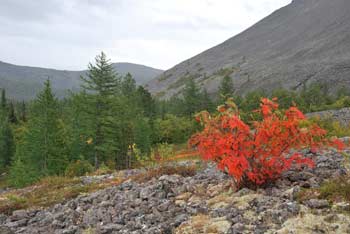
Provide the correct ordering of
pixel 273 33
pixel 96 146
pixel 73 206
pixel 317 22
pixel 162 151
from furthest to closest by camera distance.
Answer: pixel 273 33, pixel 317 22, pixel 96 146, pixel 162 151, pixel 73 206

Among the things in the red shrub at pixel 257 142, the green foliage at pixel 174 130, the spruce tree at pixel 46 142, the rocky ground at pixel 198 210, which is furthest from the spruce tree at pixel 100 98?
the green foliage at pixel 174 130

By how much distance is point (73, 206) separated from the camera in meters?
11.1

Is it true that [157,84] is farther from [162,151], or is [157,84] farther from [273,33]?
[162,151]

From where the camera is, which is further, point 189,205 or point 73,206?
point 73,206

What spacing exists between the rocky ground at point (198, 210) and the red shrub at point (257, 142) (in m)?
0.46

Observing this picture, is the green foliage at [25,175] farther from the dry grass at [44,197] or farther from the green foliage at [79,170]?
the dry grass at [44,197]

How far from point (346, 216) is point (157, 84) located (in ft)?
586

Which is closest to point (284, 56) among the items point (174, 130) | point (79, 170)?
point (174, 130)

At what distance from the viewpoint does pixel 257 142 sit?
8.48 meters

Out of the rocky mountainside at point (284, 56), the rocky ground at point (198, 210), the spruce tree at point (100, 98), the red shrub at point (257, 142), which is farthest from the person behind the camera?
the rocky mountainside at point (284, 56)

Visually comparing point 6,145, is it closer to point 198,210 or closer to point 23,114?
point 23,114

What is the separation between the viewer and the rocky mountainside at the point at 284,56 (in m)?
101

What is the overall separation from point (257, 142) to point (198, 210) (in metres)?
2.11

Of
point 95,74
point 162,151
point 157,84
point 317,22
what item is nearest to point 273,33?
point 317,22
